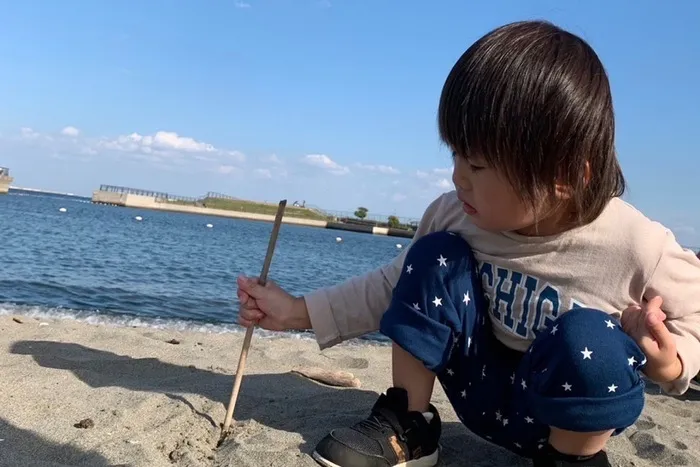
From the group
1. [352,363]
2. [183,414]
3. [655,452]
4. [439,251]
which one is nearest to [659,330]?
[439,251]

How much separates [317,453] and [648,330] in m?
0.99

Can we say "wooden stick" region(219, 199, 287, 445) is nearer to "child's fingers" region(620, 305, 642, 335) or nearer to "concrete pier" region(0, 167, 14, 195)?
"child's fingers" region(620, 305, 642, 335)

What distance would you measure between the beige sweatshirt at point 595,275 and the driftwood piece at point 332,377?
1311 millimetres

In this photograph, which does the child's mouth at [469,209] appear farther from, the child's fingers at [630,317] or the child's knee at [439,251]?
the child's fingers at [630,317]

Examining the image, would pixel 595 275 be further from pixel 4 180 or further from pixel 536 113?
pixel 4 180

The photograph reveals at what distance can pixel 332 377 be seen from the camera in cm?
316

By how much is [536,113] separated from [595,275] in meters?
0.51

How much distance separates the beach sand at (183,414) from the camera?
193 centimetres

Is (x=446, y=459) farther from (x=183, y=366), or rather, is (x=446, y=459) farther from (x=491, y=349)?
(x=183, y=366)

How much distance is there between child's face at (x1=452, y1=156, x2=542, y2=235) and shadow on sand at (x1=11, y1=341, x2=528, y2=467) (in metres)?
0.84

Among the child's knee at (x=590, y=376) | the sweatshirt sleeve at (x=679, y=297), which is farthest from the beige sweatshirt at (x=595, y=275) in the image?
the child's knee at (x=590, y=376)

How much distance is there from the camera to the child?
5.30 ft

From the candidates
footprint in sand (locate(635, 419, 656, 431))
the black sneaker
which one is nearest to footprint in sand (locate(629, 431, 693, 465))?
footprint in sand (locate(635, 419, 656, 431))

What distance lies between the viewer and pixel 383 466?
187 centimetres
